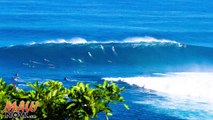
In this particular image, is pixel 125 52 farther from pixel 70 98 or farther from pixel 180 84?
pixel 70 98

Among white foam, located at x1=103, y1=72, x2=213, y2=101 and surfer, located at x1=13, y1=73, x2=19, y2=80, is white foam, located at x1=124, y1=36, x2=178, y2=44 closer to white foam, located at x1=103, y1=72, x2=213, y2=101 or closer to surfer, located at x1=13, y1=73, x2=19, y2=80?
white foam, located at x1=103, y1=72, x2=213, y2=101

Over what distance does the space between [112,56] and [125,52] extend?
9.47 feet

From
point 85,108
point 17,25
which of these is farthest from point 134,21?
point 85,108

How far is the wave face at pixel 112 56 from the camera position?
5653 cm

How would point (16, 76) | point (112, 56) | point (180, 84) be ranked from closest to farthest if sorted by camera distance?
point (16, 76) → point (180, 84) → point (112, 56)

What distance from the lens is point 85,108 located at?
12.5 m

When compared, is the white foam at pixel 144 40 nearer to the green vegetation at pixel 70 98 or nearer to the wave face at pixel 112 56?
the wave face at pixel 112 56

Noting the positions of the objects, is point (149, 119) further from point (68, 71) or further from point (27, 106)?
point (27, 106)

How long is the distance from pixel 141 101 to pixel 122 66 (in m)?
17.7

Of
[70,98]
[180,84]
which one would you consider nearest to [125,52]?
[180,84]
